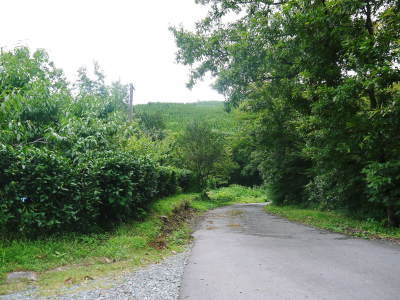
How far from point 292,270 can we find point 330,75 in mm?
6949

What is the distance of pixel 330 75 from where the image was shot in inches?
372

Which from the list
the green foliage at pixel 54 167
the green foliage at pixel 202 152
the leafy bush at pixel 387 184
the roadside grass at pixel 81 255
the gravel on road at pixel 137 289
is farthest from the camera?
the green foliage at pixel 202 152

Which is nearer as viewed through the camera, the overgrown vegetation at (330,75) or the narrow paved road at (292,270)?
the narrow paved road at (292,270)

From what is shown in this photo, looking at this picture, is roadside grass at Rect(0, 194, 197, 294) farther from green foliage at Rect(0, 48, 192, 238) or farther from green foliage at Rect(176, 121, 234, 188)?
green foliage at Rect(176, 121, 234, 188)

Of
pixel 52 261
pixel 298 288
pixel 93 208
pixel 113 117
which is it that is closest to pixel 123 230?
pixel 93 208

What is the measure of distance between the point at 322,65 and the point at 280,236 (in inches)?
222

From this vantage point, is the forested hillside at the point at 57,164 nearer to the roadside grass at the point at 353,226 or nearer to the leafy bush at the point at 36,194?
the leafy bush at the point at 36,194

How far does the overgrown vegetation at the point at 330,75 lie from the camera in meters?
A: 7.93

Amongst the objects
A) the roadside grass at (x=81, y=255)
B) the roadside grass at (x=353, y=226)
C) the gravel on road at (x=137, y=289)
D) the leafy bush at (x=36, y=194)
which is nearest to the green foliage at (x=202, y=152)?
the roadside grass at (x=353, y=226)

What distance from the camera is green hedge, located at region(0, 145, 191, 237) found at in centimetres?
580

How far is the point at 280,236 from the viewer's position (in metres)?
8.42

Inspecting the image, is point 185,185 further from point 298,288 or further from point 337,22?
point 298,288

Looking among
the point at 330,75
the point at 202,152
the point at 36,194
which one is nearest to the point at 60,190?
the point at 36,194

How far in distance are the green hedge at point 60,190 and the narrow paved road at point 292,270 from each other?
101 inches
